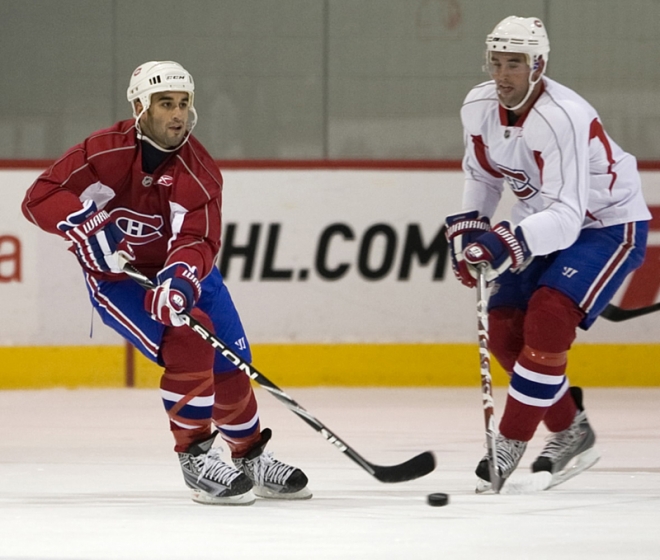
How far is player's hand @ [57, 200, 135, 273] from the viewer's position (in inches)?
122

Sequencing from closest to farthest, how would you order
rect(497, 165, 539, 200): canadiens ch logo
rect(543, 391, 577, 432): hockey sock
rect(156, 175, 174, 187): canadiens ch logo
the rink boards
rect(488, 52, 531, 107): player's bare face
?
rect(156, 175, 174, 187): canadiens ch logo, rect(488, 52, 531, 107): player's bare face, rect(497, 165, 539, 200): canadiens ch logo, rect(543, 391, 577, 432): hockey sock, the rink boards

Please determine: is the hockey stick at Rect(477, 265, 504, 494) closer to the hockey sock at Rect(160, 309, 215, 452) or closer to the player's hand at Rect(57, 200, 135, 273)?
the hockey sock at Rect(160, 309, 215, 452)

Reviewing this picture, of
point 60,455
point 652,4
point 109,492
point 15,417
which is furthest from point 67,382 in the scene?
point 652,4

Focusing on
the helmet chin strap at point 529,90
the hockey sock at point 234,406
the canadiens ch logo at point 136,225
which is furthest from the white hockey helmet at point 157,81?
A: the helmet chin strap at point 529,90

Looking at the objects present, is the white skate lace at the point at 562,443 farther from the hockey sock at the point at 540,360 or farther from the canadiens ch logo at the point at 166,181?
the canadiens ch logo at the point at 166,181

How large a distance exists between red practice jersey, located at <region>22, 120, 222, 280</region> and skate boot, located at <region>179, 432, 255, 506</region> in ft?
1.32

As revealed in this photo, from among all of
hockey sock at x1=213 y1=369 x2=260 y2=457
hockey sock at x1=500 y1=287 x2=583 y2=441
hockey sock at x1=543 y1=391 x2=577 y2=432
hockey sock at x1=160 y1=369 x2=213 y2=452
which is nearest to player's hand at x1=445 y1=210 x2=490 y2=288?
hockey sock at x1=500 y1=287 x2=583 y2=441

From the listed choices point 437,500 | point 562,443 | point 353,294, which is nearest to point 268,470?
point 437,500

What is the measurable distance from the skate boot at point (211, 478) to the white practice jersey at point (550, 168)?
2.73 ft

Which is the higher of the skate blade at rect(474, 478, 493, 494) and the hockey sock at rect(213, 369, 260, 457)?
the hockey sock at rect(213, 369, 260, 457)

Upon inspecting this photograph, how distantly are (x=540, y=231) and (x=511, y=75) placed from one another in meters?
0.38

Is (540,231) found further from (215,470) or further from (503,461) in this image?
(215,470)

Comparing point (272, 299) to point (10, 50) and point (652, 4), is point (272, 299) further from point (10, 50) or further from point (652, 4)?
point (652, 4)

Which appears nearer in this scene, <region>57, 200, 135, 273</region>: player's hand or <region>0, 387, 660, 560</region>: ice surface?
→ <region>0, 387, 660, 560</region>: ice surface
